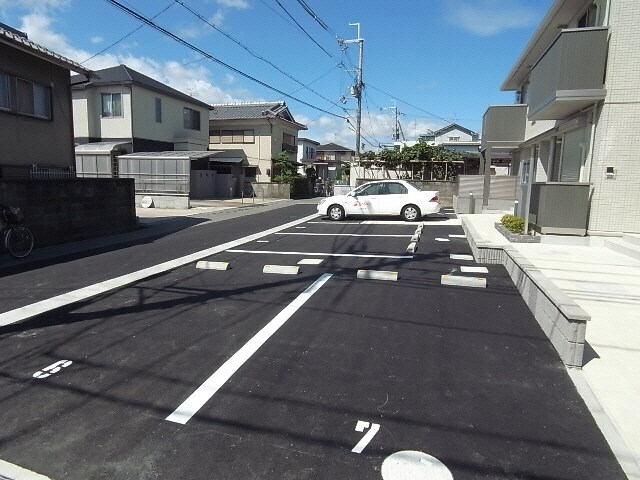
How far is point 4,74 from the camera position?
425 inches

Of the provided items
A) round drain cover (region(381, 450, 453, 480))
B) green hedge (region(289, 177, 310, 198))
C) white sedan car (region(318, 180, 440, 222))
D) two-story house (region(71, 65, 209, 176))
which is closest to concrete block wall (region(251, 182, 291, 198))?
green hedge (region(289, 177, 310, 198))

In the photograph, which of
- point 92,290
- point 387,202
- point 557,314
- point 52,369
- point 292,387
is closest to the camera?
point 292,387

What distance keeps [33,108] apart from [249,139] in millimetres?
21632

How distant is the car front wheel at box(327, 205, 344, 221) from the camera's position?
15.2m

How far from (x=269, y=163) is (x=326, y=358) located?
29772mm

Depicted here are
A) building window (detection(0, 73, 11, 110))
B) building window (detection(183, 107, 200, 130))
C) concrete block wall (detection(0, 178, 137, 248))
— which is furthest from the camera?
building window (detection(183, 107, 200, 130))

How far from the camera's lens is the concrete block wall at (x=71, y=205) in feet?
29.0

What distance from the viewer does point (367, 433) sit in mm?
2682

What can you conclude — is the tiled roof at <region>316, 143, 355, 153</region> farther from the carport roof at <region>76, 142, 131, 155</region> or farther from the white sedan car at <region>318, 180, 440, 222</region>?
the white sedan car at <region>318, 180, 440, 222</region>

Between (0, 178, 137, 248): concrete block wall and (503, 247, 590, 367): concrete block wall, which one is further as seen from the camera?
(0, 178, 137, 248): concrete block wall

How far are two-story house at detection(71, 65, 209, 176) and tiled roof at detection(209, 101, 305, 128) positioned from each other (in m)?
7.51

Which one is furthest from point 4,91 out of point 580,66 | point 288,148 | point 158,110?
point 288,148

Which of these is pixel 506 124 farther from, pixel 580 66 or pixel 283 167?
pixel 283 167

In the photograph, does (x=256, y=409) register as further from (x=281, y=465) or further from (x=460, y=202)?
(x=460, y=202)
